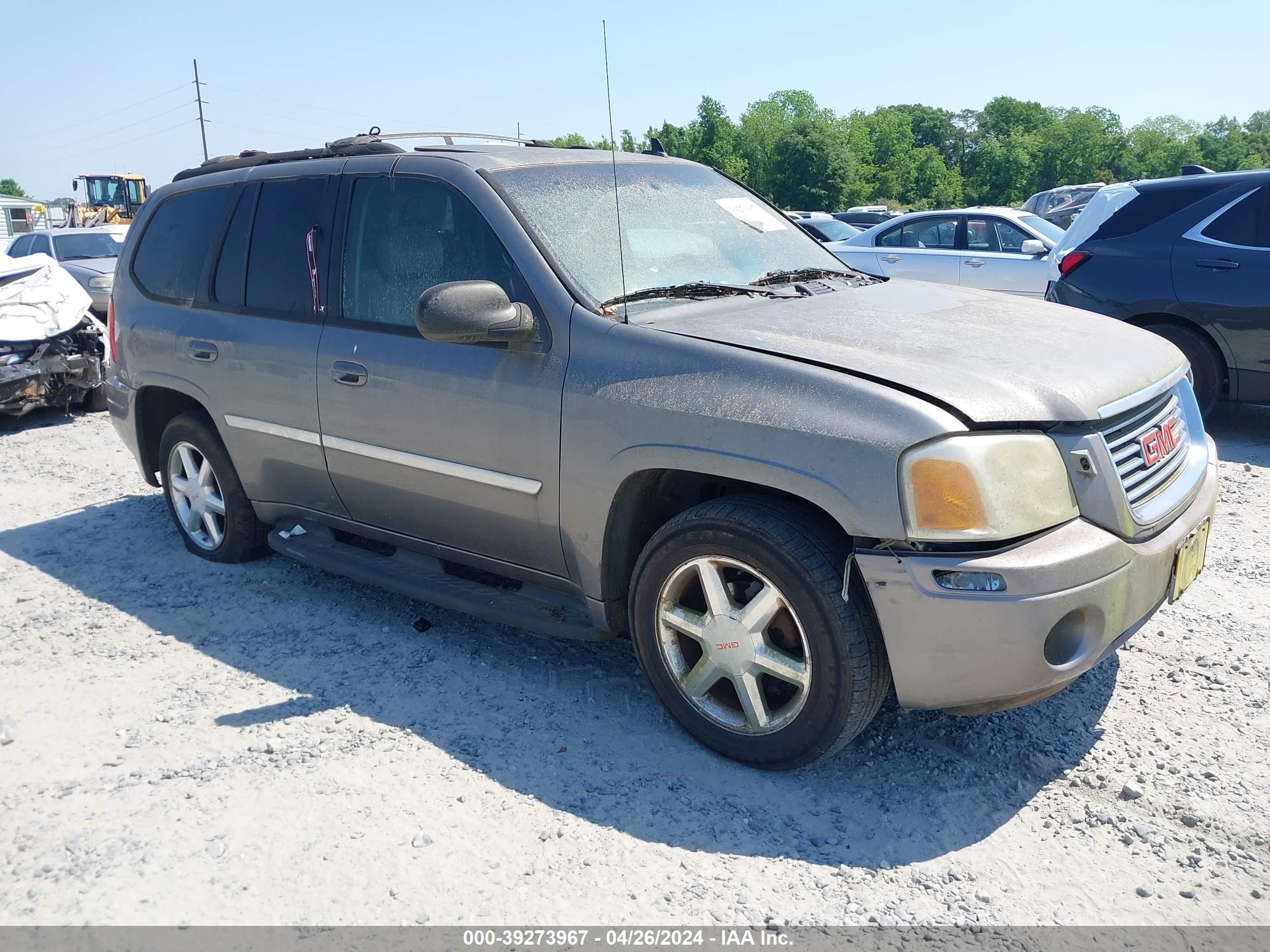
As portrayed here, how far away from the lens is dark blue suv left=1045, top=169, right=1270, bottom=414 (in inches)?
256

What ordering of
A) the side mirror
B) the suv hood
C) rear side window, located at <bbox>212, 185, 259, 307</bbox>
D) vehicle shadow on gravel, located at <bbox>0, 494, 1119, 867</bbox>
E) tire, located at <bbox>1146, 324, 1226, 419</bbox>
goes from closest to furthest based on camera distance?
1. the suv hood
2. vehicle shadow on gravel, located at <bbox>0, 494, 1119, 867</bbox>
3. the side mirror
4. rear side window, located at <bbox>212, 185, 259, 307</bbox>
5. tire, located at <bbox>1146, 324, 1226, 419</bbox>

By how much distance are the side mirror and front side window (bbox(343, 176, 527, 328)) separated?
0.58 feet

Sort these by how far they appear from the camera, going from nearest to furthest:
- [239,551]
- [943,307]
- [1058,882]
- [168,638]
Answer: [1058,882], [943,307], [168,638], [239,551]

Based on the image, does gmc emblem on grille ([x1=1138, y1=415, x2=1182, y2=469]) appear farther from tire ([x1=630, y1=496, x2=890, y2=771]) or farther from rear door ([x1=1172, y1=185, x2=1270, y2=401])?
rear door ([x1=1172, y1=185, x2=1270, y2=401])

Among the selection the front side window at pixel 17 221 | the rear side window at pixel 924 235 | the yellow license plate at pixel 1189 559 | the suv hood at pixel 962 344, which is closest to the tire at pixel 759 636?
the suv hood at pixel 962 344

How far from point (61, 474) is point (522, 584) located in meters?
5.13

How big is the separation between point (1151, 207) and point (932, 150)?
10790cm

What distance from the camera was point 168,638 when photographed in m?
4.29

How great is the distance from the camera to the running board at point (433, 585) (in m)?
3.49

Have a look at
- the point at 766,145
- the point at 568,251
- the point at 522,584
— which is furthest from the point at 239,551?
the point at 766,145

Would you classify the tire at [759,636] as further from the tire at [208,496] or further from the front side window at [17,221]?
the front side window at [17,221]

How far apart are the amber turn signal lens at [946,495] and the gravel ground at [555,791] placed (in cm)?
90

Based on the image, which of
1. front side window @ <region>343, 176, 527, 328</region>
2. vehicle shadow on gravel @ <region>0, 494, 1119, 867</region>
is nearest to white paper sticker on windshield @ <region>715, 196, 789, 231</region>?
front side window @ <region>343, 176, 527, 328</region>

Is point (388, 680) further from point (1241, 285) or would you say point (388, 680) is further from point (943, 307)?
point (1241, 285)
